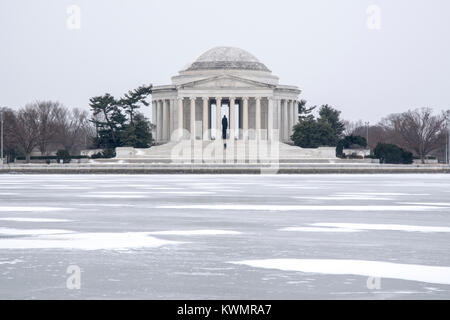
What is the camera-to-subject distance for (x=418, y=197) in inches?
1465

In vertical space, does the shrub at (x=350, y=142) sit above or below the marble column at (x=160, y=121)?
below

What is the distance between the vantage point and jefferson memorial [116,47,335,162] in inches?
4845

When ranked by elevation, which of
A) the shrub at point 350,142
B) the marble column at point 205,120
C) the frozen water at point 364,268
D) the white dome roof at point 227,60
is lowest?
the frozen water at point 364,268

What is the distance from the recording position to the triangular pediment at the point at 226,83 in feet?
403

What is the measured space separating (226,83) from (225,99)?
5.81 m

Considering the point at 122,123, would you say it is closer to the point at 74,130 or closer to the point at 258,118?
the point at 258,118

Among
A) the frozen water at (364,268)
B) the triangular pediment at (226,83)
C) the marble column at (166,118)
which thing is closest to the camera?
the frozen water at (364,268)

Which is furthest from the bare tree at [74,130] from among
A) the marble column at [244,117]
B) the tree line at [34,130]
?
the marble column at [244,117]

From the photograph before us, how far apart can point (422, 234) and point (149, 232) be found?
729cm

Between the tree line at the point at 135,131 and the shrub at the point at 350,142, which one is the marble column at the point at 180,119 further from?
the shrub at the point at 350,142

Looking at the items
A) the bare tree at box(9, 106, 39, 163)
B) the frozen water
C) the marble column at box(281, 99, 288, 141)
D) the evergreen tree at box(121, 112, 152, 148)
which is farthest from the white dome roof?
the frozen water

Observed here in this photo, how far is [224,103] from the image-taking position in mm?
136875

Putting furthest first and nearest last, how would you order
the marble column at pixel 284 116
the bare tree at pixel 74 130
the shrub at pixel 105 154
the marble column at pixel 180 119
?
the bare tree at pixel 74 130, the marble column at pixel 284 116, the marble column at pixel 180 119, the shrub at pixel 105 154

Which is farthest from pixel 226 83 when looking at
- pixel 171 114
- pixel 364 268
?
pixel 364 268
